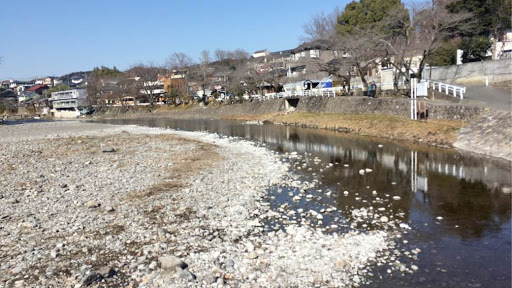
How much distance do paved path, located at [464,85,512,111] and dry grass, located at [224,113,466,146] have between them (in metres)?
2.39

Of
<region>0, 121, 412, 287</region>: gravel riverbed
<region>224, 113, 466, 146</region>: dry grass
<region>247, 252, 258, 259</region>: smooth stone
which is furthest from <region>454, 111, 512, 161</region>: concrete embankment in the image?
<region>247, 252, 258, 259</region>: smooth stone

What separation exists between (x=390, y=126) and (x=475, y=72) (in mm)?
12626

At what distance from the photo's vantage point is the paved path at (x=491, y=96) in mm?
21172

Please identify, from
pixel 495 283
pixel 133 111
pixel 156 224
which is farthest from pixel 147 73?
pixel 495 283

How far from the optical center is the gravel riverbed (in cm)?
673

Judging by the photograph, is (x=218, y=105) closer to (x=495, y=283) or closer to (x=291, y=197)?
(x=291, y=197)

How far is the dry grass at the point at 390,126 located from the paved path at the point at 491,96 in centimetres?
239

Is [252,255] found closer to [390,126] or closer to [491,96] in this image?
[390,126]

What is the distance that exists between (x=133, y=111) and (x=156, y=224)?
76.0 meters

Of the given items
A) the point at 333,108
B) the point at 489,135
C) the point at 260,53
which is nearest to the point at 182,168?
the point at 489,135

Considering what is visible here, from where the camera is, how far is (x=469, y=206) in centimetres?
1049

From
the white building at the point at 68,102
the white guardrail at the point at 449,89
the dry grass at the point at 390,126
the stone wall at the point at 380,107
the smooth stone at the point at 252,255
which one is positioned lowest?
the smooth stone at the point at 252,255

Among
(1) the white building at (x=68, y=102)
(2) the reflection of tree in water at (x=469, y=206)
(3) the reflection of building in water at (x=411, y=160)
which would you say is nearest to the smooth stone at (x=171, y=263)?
(2) the reflection of tree in water at (x=469, y=206)

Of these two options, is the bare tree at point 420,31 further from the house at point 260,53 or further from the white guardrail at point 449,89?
the house at point 260,53
